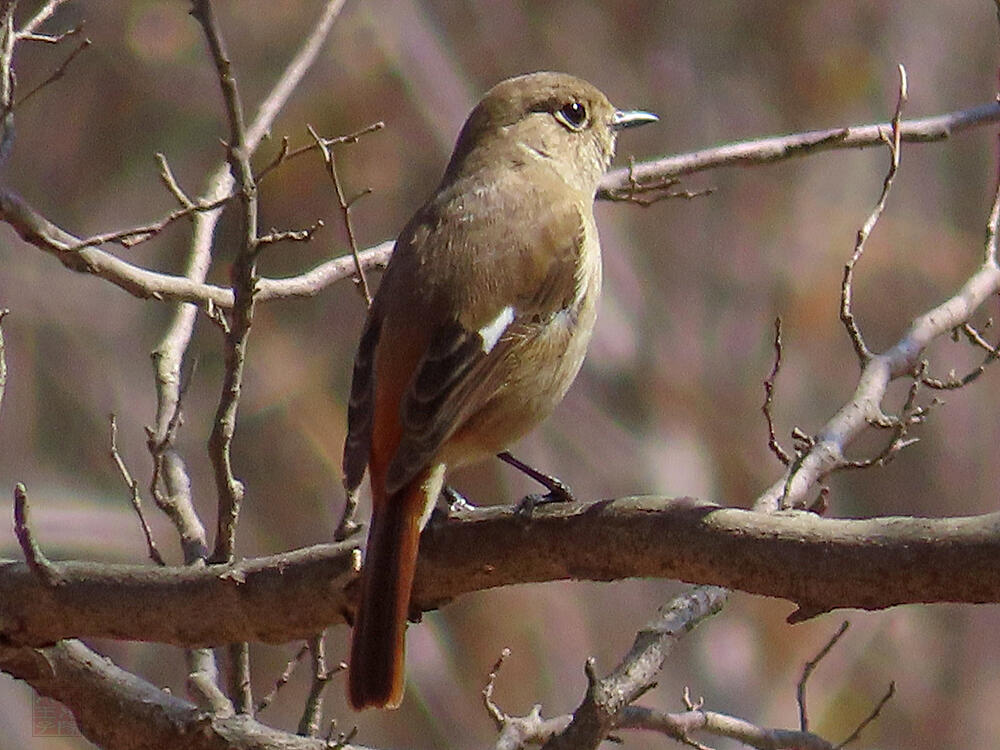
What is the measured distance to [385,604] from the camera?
2689mm

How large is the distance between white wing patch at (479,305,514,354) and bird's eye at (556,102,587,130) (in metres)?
0.92

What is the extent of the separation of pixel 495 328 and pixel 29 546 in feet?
3.56

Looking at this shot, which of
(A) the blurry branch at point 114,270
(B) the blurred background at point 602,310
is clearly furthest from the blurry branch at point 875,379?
(B) the blurred background at point 602,310

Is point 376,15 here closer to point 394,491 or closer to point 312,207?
point 312,207

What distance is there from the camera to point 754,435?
8570 mm

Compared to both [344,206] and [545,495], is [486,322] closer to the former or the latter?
[344,206]

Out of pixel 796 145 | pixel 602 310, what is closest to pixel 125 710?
pixel 796 145

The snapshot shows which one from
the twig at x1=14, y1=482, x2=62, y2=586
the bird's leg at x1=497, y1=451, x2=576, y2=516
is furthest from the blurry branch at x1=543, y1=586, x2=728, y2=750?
the twig at x1=14, y1=482, x2=62, y2=586

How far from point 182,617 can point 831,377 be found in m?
6.37

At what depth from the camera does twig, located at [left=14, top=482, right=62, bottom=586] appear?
2504mm

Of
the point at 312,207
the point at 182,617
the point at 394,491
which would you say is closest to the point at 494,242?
the point at 394,491

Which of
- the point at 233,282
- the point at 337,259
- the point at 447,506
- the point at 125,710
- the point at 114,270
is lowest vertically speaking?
the point at 125,710

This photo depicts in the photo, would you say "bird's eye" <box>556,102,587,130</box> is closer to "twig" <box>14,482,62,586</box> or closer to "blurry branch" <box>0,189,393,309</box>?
"blurry branch" <box>0,189,393,309</box>

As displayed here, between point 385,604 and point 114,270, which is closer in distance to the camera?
point 385,604
